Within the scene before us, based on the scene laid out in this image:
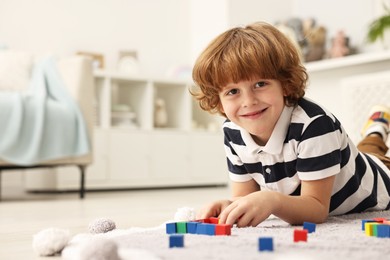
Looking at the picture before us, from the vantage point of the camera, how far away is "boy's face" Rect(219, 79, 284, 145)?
1.01m

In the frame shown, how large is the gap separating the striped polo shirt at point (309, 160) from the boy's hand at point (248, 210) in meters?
0.13

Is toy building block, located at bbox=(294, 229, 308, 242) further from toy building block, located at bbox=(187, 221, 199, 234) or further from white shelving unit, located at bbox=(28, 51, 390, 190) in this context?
white shelving unit, located at bbox=(28, 51, 390, 190)

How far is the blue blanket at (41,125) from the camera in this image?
2285 millimetres

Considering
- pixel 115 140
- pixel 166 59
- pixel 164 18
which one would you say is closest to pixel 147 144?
pixel 115 140

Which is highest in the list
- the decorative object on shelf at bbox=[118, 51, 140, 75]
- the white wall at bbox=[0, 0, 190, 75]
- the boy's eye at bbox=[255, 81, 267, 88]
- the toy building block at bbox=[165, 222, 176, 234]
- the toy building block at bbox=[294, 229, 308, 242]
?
the white wall at bbox=[0, 0, 190, 75]

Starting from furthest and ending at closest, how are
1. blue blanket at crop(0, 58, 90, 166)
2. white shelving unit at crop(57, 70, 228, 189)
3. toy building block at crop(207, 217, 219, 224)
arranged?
white shelving unit at crop(57, 70, 228, 189) → blue blanket at crop(0, 58, 90, 166) → toy building block at crop(207, 217, 219, 224)

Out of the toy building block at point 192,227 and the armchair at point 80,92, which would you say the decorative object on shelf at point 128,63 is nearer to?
the armchair at point 80,92

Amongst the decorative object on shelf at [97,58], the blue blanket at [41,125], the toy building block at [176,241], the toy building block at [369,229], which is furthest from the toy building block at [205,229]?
the decorative object on shelf at [97,58]

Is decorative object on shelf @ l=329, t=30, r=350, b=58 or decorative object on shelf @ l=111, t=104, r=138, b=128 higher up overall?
decorative object on shelf @ l=329, t=30, r=350, b=58

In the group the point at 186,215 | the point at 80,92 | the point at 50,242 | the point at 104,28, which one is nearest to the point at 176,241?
the point at 50,242

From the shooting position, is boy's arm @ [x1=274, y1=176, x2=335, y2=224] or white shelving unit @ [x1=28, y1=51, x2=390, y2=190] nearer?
boy's arm @ [x1=274, y1=176, x2=335, y2=224]

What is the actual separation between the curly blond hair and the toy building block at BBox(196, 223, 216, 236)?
276 mm

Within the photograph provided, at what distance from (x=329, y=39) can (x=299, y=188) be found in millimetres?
2444

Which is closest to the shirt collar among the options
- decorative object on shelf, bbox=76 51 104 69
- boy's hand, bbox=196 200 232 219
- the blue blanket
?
boy's hand, bbox=196 200 232 219
